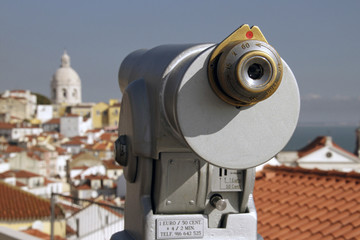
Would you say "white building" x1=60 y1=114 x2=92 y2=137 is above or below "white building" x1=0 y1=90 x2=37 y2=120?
below

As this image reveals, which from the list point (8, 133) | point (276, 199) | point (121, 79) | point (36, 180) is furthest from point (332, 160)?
point (8, 133)

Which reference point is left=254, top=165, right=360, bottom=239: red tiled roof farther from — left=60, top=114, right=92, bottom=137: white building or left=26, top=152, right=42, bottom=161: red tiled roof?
left=60, top=114, right=92, bottom=137: white building

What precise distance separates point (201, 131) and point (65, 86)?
3788 inches

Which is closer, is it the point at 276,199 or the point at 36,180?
the point at 276,199

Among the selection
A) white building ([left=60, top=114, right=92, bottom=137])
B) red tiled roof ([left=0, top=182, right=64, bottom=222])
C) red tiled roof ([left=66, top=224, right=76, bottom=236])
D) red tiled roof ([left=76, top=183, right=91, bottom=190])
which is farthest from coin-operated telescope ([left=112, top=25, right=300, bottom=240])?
white building ([left=60, top=114, right=92, bottom=137])

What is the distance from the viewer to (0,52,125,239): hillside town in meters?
13.0

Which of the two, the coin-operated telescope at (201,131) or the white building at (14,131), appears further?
the white building at (14,131)

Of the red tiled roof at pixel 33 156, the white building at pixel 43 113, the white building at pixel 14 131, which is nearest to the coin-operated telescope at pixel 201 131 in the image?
the red tiled roof at pixel 33 156

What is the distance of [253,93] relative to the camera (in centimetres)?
172

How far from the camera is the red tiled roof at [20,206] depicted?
46.5 ft

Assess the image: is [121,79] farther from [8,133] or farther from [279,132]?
[8,133]

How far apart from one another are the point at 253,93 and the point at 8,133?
62710 mm

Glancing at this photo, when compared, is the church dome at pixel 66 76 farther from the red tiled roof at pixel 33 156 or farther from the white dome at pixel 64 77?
the red tiled roof at pixel 33 156

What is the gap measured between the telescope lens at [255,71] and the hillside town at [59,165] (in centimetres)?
321
